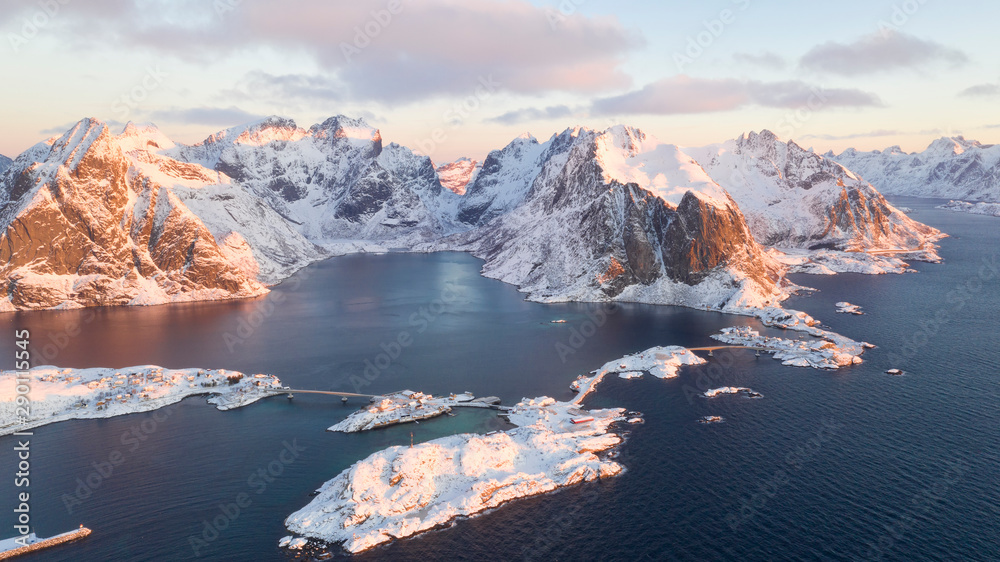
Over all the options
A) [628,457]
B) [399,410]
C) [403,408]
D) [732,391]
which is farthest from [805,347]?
[399,410]

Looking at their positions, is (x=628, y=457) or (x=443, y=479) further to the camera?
(x=628, y=457)

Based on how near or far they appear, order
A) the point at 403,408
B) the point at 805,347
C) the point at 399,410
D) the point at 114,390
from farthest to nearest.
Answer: the point at 805,347, the point at 114,390, the point at 403,408, the point at 399,410

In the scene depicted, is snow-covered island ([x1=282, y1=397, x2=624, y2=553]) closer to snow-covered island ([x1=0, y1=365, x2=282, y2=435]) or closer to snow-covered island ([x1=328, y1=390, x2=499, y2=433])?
snow-covered island ([x1=328, y1=390, x2=499, y2=433])

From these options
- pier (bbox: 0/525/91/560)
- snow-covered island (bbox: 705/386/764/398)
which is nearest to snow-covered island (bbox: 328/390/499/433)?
pier (bbox: 0/525/91/560)

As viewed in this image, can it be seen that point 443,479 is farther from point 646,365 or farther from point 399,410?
point 646,365

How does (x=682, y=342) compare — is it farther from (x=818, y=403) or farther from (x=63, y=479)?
(x=63, y=479)

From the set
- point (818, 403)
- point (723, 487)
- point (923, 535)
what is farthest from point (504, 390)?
point (923, 535)
